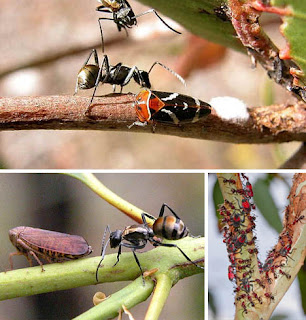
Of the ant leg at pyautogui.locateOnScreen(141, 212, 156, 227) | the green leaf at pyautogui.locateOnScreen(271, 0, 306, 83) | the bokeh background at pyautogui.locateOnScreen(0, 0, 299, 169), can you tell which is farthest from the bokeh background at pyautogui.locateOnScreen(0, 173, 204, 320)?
the bokeh background at pyautogui.locateOnScreen(0, 0, 299, 169)

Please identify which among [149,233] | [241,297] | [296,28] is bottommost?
[241,297]

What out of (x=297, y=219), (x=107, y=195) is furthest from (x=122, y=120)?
(x=297, y=219)

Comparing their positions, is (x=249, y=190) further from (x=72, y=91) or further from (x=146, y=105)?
(x=72, y=91)

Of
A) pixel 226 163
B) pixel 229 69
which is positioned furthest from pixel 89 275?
pixel 229 69

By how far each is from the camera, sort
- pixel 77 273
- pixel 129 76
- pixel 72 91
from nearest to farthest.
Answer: pixel 77 273, pixel 129 76, pixel 72 91

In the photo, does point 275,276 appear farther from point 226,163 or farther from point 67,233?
point 226,163

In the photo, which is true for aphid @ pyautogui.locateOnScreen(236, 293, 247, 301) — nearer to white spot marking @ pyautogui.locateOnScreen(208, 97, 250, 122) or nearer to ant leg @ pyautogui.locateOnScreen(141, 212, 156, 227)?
ant leg @ pyautogui.locateOnScreen(141, 212, 156, 227)
